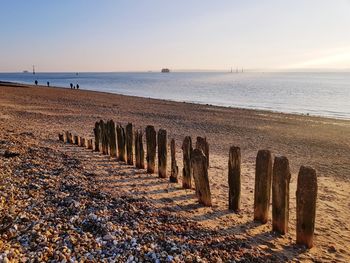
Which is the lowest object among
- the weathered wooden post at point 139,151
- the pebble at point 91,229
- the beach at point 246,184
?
the beach at point 246,184

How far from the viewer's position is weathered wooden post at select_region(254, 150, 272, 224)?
551cm

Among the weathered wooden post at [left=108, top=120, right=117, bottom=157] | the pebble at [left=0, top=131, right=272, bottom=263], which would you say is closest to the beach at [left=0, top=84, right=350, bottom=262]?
the weathered wooden post at [left=108, top=120, right=117, bottom=157]

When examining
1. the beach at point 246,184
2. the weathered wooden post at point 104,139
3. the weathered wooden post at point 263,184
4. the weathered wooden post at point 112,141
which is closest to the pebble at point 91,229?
the beach at point 246,184

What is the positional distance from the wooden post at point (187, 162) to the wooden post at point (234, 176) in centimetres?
119

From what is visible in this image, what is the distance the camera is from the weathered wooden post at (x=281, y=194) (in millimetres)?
5215

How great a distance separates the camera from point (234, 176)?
6086 millimetres

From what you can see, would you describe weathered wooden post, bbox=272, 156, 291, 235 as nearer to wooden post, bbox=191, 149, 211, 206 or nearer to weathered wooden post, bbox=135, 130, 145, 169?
wooden post, bbox=191, 149, 211, 206

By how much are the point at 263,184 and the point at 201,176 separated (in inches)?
49.0

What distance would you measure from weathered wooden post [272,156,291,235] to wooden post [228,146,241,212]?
83 cm

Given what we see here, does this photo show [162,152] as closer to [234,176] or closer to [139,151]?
[139,151]

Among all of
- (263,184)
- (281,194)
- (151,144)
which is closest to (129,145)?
(151,144)

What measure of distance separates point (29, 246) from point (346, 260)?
4.57 meters

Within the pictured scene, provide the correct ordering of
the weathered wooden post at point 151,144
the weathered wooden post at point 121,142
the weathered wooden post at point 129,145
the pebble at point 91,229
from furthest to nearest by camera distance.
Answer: the weathered wooden post at point 121,142, the weathered wooden post at point 129,145, the weathered wooden post at point 151,144, the pebble at point 91,229

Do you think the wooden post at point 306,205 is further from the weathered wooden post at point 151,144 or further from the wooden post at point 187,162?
the weathered wooden post at point 151,144
